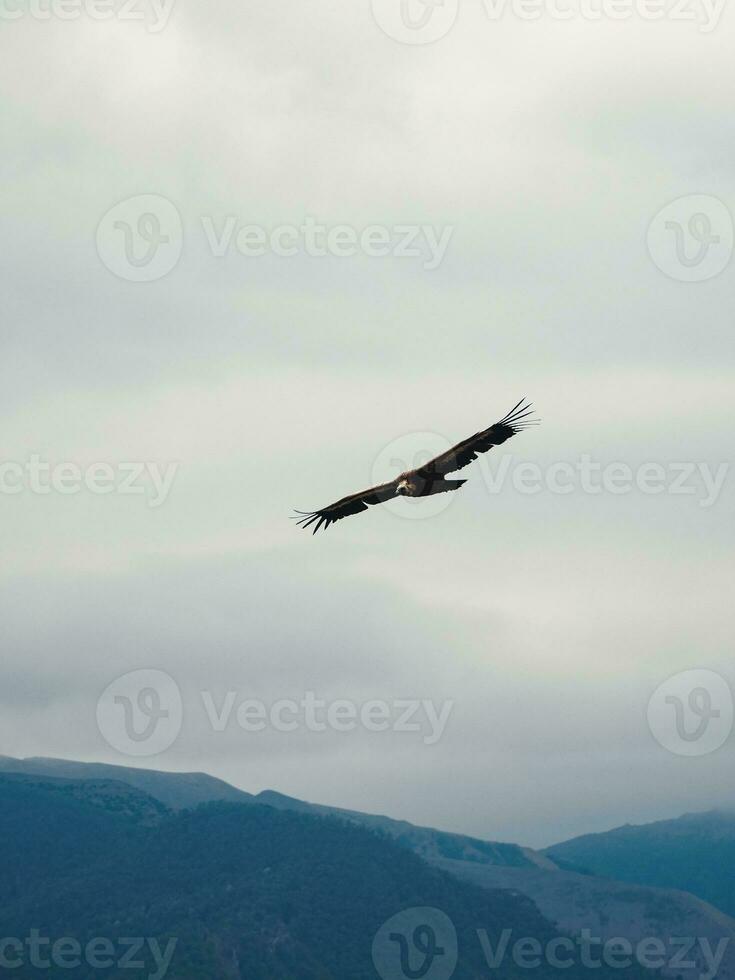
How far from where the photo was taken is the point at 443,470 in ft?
194

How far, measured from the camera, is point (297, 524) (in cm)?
6362

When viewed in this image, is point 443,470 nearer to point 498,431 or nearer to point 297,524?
point 498,431

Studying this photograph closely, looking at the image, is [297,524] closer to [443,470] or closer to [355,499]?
[355,499]

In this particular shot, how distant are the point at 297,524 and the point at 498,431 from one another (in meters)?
9.76

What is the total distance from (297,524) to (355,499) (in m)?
2.36

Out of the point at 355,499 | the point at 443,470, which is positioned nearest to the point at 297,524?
the point at 355,499

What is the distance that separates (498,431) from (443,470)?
271cm

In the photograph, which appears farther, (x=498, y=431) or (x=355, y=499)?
(x=355, y=499)

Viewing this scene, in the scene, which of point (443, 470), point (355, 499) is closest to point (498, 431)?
point (443, 470)

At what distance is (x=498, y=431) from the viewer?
57719mm

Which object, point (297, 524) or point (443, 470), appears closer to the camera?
point (443, 470)

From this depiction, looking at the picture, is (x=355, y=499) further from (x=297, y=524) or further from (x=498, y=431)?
(x=498, y=431)
